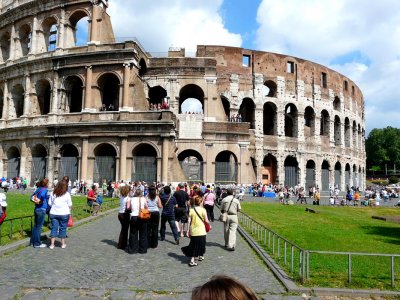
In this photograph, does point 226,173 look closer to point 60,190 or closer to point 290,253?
point 290,253

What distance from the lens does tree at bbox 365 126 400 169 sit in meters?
77.8

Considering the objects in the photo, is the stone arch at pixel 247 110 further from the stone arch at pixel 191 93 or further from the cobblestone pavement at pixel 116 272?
the cobblestone pavement at pixel 116 272

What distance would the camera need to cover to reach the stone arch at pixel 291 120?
36219mm

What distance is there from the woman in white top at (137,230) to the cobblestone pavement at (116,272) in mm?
219

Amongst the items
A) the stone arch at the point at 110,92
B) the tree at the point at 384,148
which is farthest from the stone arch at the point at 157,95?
the tree at the point at 384,148

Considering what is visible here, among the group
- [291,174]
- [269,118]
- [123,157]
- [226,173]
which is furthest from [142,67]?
[291,174]

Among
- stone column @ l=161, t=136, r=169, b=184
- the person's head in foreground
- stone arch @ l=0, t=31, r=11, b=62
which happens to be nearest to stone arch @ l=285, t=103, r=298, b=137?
stone column @ l=161, t=136, r=169, b=184

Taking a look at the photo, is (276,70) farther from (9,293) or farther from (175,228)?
(9,293)

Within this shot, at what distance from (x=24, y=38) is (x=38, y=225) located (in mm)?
28427

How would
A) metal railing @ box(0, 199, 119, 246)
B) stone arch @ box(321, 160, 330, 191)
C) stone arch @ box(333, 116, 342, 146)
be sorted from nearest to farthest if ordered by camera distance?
metal railing @ box(0, 199, 119, 246), stone arch @ box(321, 160, 330, 191), stone arch @ box(333, 116, 342, 146)

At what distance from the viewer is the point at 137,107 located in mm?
26422

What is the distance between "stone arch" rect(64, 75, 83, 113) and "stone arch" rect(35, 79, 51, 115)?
207 cm

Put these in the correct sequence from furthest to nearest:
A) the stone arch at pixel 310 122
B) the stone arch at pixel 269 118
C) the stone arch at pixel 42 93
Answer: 1. the stone arch at pixel 310 122
2. the stone arch at pixel 269 118
3. the stone arch at pixel 42 93

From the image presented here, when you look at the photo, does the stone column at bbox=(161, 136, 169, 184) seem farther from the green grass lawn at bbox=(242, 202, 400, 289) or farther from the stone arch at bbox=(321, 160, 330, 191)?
the stone arch at bbox=(321, 160, 330, 191)
